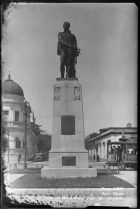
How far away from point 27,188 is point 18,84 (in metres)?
1.93

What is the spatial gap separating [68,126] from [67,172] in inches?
40.3

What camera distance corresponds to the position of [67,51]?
913 centimetres

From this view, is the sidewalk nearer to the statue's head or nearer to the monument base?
the monument base

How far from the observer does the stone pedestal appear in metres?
9.54

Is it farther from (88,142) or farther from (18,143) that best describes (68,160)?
(18,143)

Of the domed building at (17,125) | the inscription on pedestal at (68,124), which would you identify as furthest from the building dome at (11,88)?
the inscription on pedestal at (68,124)

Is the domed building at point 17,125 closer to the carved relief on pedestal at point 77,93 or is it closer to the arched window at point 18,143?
the arched window at point 18,143

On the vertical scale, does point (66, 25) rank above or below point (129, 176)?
above

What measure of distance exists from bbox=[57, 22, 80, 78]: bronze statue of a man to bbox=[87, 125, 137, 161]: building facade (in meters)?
1.36

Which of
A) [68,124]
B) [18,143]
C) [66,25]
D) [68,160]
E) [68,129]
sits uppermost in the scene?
[66,25]

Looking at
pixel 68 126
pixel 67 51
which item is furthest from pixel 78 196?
pixel 67 51

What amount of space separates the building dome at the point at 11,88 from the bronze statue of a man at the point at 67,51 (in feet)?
3.28

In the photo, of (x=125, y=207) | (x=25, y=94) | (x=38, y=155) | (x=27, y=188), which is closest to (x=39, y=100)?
(x=25, y=94)

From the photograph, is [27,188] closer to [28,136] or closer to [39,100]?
[28,136]
